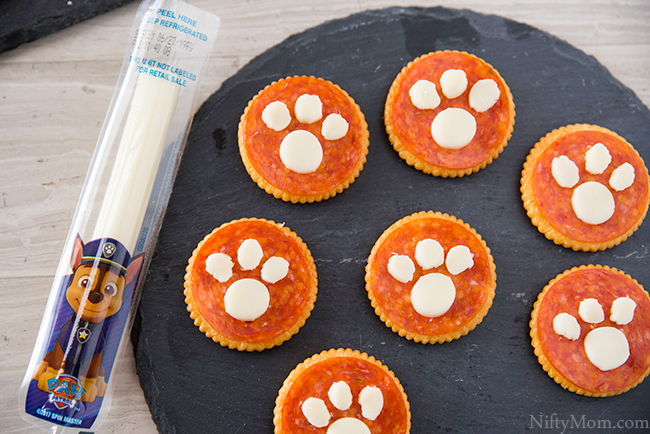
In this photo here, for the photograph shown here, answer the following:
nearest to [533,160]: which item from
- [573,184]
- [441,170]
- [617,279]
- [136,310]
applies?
[573,184]

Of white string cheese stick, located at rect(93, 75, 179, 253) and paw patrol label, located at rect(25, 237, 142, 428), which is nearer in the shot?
paw patrol label, located at rect(25, 237, 142, 428)

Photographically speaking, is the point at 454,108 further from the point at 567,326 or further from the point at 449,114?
the point at 567,326

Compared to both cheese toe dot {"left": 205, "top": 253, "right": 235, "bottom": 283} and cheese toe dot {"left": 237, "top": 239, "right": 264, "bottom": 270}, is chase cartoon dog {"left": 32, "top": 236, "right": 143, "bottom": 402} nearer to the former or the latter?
cheese toe dot {"left": 205, "top": 253, "right": 235, "bottom": 283}

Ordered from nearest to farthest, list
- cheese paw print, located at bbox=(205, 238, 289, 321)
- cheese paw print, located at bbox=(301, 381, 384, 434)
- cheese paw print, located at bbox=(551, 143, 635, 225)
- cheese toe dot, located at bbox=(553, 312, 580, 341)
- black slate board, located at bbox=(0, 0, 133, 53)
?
1. cheese paw print, located at bbox=(301, 381, 384, 434)
2. cheese paw print, located at bbox=(205, 238, 289, 321)
3. cheese toe dot, located at bbox=(553, 312, 580, 341)
4. cheese paw print, located at bbox=(551, 143, 635, 225)
5. black slate board, located at bbox=(0, 0, 133, 53)

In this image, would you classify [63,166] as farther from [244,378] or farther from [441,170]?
[441,170]

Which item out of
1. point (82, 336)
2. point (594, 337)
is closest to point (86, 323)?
point (82, 336)

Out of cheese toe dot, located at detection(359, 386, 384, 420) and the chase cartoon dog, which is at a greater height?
the chase cartoon dog

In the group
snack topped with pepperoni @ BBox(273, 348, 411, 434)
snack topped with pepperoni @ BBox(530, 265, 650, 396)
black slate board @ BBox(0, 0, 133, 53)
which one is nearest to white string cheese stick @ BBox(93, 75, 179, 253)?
black slate board @ BBox(0, 0, 133, 53)
